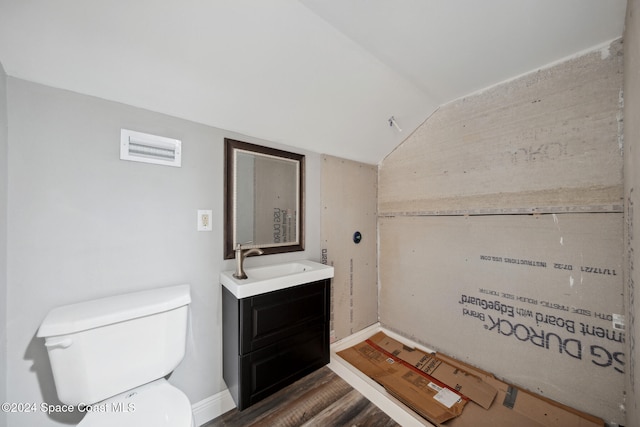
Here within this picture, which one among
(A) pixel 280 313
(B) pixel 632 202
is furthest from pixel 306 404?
(B) pixel 632 202

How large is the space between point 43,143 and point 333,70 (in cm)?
143

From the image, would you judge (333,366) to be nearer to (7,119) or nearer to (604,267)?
(604,267)

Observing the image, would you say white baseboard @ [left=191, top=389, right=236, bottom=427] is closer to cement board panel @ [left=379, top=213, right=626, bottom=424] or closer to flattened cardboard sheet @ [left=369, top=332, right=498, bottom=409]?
flattened cardboard sheet @ [left=369, top=332, right=498, bottom=409]

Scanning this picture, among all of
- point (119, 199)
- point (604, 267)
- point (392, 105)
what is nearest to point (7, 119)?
point (119, 199)

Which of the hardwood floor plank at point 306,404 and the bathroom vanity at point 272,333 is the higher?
the bathroom vanity at point 272,333

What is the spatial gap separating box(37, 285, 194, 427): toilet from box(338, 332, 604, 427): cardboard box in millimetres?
1326

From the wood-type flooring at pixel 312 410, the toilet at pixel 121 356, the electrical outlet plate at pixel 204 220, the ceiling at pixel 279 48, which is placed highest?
the ceiling at pixel 279 48

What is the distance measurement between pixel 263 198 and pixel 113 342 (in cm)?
105

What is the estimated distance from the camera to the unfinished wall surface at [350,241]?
1992mm

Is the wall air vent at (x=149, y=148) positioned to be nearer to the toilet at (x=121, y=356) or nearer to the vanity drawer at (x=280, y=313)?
the toilet at (x=121, y=356)

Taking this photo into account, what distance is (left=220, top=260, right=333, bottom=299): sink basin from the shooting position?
3.99 feet

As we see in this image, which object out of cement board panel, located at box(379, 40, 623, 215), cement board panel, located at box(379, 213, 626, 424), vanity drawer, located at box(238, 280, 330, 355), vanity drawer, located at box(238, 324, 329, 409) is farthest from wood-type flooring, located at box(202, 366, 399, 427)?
cement board panel, located at box(379, 40, 623, 215)

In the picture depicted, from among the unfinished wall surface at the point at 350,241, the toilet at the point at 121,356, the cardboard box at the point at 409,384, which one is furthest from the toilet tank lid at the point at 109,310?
the cardboard box at the point at 409,384

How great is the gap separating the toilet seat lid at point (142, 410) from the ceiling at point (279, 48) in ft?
4.53
